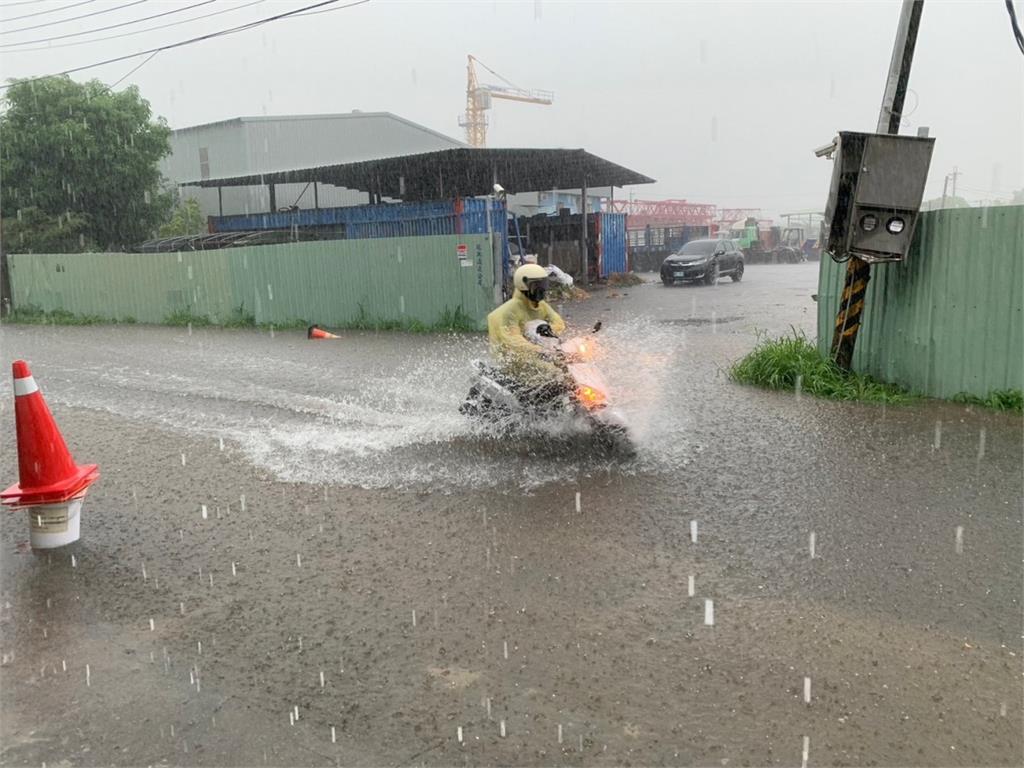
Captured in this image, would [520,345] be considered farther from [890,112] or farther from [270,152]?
[270,152]

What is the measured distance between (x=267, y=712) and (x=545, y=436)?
13.4 feet

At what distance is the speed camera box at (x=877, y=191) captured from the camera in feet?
26.5

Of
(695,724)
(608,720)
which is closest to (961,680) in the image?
(695,724)

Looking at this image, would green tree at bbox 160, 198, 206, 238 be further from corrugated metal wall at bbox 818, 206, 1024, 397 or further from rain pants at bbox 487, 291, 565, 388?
corrugated metal wall at bbox 818, 206, 1024, 397

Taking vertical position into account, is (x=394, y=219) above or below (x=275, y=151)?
below

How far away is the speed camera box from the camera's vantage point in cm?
808

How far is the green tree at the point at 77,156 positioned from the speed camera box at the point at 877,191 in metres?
26.6

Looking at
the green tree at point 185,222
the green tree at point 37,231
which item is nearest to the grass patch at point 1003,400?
the green tree at point 37,231

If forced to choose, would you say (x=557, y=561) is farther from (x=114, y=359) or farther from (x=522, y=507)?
(x=114, y=359)

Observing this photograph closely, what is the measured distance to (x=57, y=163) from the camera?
27562mm

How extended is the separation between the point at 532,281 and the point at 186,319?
16.0 m

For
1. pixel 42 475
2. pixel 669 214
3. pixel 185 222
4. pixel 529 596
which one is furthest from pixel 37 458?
pixel 669 214

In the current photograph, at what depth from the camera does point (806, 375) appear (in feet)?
30.8

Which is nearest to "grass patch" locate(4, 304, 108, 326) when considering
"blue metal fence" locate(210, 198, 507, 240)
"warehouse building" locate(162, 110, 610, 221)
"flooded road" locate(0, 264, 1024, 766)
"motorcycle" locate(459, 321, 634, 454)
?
"blue metal fence" locate(210, 198, 507, 240)
